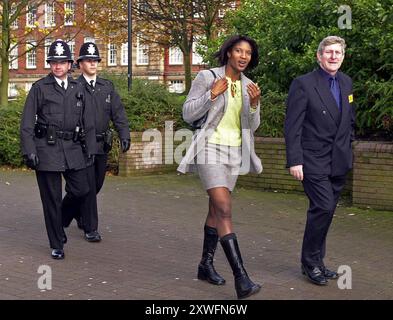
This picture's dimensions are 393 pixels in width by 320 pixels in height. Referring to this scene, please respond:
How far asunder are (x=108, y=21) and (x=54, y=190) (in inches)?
877

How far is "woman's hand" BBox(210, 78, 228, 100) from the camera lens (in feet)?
16.6

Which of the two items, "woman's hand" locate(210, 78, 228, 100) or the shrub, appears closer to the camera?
"woman's hand" locate(210, 78, 228, 100)

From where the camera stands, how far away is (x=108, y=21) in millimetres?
27906

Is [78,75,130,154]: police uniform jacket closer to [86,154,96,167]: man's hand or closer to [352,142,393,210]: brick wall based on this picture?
[86,154,96,167]: man's hand

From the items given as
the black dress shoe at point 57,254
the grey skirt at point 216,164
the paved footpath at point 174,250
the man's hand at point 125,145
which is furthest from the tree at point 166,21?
the grey skirt at point 216,164

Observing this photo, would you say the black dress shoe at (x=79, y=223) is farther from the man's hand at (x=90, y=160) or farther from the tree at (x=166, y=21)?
the tree at (x=166, y=21)

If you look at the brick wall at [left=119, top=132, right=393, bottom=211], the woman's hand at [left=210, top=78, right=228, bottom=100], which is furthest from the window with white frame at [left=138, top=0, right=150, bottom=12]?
the woman's hand at [left=210, top=78, right=228, bottom=100]

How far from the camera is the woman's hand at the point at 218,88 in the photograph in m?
5.07

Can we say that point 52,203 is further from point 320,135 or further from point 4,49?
point 4,49

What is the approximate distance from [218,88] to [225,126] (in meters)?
0.40

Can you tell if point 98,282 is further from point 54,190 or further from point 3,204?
point 3,204

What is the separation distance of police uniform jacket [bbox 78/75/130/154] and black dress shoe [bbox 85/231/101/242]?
0.88 meters

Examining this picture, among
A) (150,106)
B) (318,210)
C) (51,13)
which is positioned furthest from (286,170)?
(51,13)
